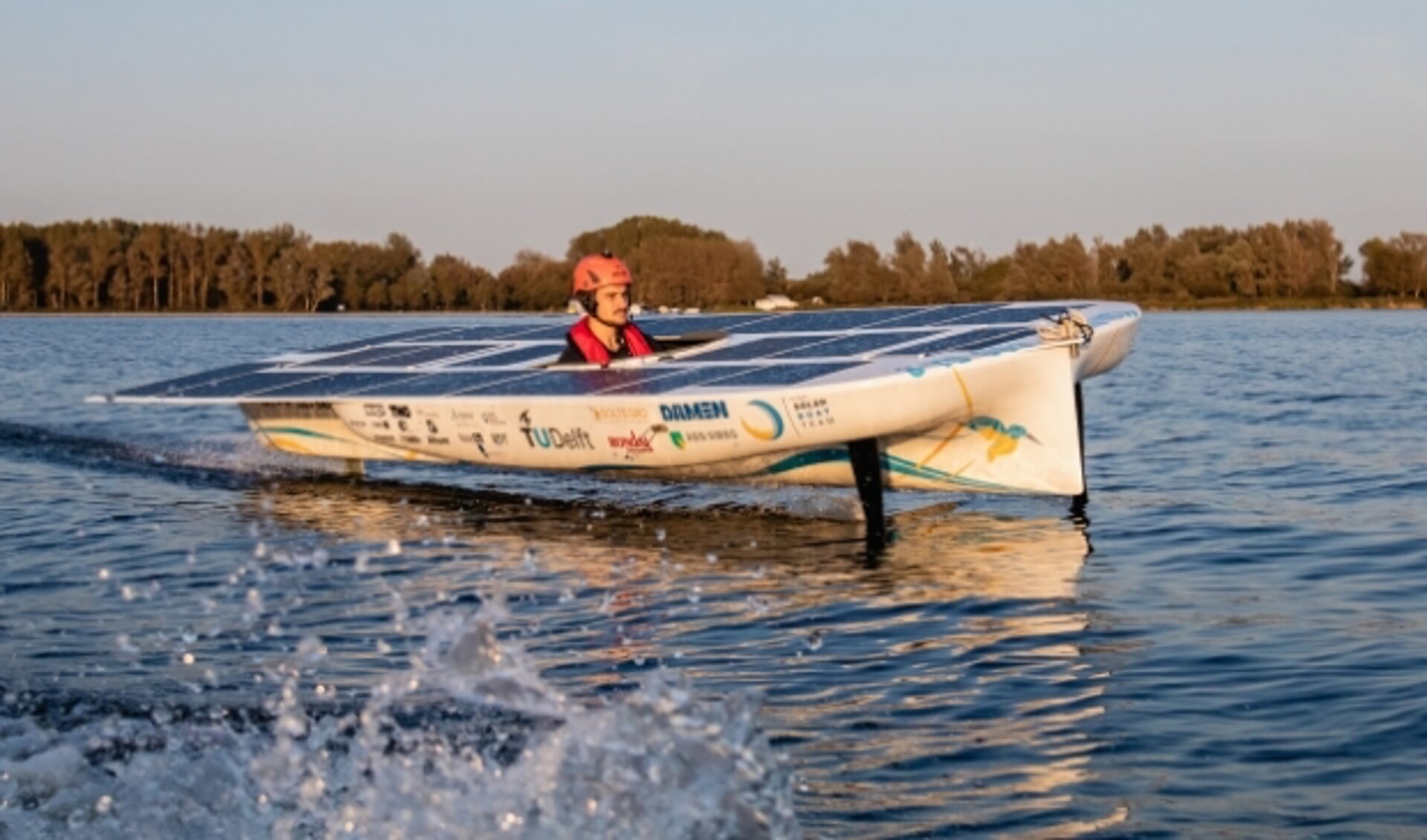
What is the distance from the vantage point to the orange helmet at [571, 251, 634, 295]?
13.6m

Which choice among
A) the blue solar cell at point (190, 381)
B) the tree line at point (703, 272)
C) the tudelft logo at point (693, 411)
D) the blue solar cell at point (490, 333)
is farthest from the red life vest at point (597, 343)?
the tree line at point (703, 272)

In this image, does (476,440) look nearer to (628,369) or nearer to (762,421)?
(628,369)

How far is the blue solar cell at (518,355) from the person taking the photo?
14930mm

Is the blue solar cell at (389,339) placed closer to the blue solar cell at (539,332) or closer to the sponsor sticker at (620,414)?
the blue solar cell at (539,332)

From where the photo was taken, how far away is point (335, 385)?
14844 millimetres

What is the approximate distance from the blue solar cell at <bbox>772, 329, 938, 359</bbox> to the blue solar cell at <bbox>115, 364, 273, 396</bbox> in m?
5.19

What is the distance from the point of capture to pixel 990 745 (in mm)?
6594

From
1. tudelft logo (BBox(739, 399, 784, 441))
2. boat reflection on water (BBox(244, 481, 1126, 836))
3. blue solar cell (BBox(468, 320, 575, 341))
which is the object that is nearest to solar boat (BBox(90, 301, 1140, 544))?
tudelft logo (BBox(739, 399, 784, 441))

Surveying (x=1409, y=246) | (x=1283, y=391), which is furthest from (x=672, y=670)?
(x=1409, y=246)

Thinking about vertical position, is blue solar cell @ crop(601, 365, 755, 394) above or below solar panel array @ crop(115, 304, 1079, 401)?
below

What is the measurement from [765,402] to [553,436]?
1.97 meters

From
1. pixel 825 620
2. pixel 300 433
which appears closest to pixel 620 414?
pixel 825 620

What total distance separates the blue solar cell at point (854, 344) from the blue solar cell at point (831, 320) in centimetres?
71

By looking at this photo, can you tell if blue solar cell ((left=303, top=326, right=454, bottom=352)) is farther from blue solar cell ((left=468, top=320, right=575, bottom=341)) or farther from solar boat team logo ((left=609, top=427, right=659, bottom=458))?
solar boat team logo ((left=609, top=427, right=659, bottom=458))
